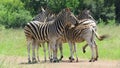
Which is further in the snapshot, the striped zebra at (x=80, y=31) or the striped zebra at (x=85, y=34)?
the striped zebra at (x=80, y=31)

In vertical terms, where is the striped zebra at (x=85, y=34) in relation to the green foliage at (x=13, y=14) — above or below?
below

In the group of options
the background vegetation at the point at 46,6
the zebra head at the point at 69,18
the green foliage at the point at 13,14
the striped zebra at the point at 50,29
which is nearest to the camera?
the striped zebra at the point at 50,29

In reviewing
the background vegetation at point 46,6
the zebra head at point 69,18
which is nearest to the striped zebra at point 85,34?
the zebra head at point 69,18

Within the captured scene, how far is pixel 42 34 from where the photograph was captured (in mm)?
21531

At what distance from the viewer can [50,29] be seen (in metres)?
21.4

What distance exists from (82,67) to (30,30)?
4.82 meters

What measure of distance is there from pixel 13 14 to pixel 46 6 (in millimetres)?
6752

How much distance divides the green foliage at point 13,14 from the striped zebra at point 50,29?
36553 mm

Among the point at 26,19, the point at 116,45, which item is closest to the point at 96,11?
the point at 26,19

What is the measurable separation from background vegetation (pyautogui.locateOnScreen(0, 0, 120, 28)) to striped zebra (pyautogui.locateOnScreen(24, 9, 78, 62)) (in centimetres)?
3666

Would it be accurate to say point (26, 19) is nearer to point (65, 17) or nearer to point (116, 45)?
point (116, 45)

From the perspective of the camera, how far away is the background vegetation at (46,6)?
60938mm

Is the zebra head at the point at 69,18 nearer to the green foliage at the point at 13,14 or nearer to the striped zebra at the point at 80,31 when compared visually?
the striped zebra at the point at 80,31

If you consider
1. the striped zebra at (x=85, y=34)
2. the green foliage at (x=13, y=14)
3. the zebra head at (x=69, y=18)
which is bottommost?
the striped zebra at (x=85, y=34)
